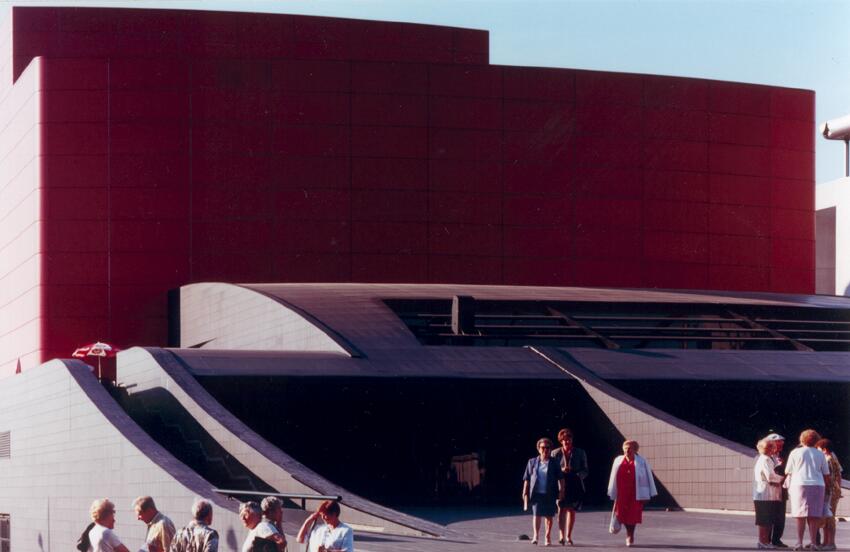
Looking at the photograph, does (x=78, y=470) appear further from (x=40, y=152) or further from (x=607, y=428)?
(x=40, y=152)

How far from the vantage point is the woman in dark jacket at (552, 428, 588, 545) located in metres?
17.5

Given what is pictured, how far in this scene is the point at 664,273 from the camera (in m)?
40.7

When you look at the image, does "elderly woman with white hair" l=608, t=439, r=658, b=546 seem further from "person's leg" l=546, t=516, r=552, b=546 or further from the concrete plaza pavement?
"person's leg" l=546, t=516, r=552, b=546

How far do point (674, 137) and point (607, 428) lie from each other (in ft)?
54.3

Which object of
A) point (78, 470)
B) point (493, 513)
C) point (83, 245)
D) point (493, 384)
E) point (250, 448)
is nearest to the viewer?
point (250, 448)

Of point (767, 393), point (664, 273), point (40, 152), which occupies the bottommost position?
point (767, 393)

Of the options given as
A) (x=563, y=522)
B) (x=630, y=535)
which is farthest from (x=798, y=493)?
(x=563, y=522)

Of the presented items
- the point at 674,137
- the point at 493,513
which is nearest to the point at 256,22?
the point at 674,137

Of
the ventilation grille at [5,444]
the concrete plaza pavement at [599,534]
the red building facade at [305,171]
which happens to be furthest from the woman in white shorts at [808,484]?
the red building facade at [305,171]

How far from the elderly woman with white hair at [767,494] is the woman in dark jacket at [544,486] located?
2.28m

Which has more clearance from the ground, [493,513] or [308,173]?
[308,173]

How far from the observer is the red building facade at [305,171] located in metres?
38.7

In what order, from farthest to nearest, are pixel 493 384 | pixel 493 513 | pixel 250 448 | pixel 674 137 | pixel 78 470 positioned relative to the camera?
pixel 674 137 → pixel 493 384 → pixel 78 470 → pixel 493 513 → pixel 250 448

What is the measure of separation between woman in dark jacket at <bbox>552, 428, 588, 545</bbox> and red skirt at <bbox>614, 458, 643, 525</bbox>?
1.86 ft
